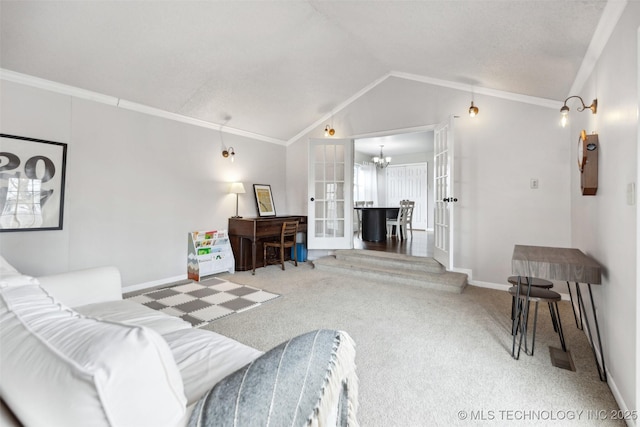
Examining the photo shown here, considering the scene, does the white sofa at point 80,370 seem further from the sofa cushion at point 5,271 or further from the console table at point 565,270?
the console table at point 565,270

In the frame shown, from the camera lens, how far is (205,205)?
4.62m

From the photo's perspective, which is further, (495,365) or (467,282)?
(467,282)

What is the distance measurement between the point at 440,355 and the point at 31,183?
4109 mm

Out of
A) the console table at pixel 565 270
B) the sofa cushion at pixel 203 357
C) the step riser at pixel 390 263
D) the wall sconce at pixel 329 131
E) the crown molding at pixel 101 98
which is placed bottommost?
the step riser at pixel 390 263

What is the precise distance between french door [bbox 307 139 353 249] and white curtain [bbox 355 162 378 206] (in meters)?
3.92

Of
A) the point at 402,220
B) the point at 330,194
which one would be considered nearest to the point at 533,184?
the point at 330,194

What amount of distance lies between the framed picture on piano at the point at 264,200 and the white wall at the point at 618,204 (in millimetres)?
4449

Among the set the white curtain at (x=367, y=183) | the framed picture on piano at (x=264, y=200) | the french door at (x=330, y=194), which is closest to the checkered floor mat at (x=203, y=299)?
the framed picture on piano at (x=264, y=200)

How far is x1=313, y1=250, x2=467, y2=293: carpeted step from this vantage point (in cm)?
Answer: 380

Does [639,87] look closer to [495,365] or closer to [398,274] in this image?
[495,365]

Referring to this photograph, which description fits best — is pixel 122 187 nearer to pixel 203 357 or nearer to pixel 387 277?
pixel 203 357

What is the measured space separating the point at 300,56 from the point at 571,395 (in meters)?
4.11

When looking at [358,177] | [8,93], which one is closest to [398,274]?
[8,93]

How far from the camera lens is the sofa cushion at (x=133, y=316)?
67.8 inches
